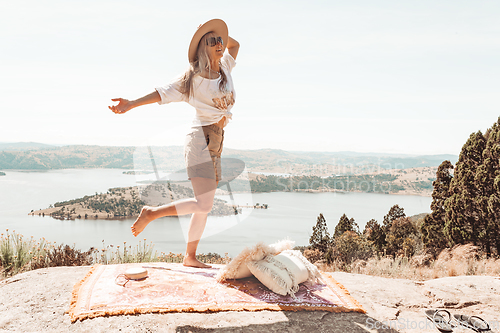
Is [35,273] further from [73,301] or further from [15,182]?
[15,182]

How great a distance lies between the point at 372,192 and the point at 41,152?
4672 cm

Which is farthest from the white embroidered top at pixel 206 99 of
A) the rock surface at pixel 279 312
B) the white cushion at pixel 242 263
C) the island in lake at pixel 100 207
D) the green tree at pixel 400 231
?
the green tree at pixel 400 231

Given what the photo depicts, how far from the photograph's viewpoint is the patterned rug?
2154 millimetres

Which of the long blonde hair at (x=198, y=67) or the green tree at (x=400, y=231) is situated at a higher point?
the long blonde hair at (x=198, y=67)

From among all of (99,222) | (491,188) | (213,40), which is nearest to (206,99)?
(213,40)

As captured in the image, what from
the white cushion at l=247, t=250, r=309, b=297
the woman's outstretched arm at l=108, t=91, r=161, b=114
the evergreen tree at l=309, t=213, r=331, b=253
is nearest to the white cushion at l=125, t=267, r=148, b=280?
the white cushion at l=247, t=250, r=309, b=297

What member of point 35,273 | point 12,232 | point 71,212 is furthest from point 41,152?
point 35,273

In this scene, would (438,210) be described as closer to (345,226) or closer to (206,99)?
(206,99)

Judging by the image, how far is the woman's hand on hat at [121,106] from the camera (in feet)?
7.79

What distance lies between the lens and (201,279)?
2.76 metres

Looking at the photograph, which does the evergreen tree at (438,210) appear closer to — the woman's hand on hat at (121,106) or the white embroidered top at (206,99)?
the white embroidered top at (206,99)

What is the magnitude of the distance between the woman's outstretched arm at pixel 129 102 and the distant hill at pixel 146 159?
0.61m

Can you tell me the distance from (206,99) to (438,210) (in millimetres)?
12228

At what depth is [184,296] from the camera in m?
2.35
